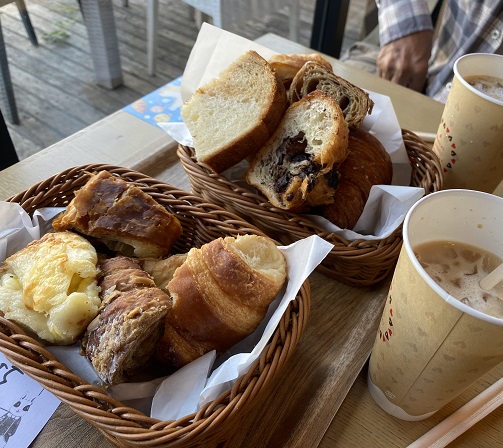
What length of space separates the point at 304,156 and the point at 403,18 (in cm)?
100

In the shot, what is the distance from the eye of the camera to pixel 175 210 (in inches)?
33.0

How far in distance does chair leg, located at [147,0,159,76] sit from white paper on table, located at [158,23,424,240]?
1.42m

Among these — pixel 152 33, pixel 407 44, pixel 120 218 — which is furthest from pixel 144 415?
pixel 152 33

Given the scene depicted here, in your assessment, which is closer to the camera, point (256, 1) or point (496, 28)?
point (496, 28)

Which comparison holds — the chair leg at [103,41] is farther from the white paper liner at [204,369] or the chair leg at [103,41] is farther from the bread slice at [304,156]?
the white paper liner at [204,369]

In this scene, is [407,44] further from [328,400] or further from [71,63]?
[71,63]

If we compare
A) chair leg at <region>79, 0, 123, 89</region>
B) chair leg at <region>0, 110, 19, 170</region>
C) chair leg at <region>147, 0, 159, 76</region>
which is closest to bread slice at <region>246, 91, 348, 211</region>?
chair leg at <region>0, 110, 19, 170</region>

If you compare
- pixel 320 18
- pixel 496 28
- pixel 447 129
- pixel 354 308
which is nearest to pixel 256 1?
pixel 320 18

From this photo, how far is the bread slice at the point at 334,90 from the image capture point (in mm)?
908

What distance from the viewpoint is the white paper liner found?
599 millimetres

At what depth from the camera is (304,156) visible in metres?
0.84

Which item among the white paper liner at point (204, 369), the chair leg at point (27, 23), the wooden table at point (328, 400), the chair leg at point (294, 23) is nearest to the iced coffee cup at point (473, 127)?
the wooden table at point (328, 400)

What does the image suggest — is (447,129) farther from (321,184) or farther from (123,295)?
(123,295)

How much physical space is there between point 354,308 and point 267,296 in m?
0.25
